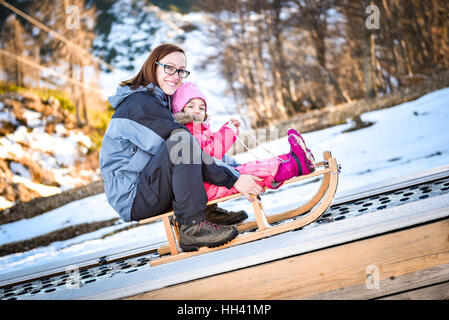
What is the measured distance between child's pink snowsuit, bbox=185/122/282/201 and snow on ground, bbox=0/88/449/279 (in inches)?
31.1

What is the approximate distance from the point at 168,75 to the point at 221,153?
1.53 feet

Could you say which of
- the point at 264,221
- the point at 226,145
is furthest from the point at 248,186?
the point at 226,145

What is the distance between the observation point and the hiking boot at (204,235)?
4.35 ft

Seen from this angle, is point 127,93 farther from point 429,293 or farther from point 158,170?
point 429,293

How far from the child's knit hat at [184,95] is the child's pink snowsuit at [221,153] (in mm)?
152

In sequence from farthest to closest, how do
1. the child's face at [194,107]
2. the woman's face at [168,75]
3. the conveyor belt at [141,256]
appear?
the child's face at [194,107]
the woman's face at [168,75]
the conveyor belt at [141,256]

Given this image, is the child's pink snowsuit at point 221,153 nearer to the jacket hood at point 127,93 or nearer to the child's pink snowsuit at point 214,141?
the child's pink snowsuit at point 214,141

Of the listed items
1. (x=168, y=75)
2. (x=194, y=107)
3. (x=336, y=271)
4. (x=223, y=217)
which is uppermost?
(x=168, y=75)

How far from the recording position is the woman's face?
5.26ft

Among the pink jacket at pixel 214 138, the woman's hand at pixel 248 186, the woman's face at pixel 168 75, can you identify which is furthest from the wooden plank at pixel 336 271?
the woman's face at pixel 168 75

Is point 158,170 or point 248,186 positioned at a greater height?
point 158,170

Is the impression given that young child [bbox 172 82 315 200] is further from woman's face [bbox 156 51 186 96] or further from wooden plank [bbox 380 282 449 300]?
wooden plank [bbox 380 282 449 300]

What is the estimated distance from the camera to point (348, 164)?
367 cm

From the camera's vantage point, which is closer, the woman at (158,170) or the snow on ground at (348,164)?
the woman at (158,170)
